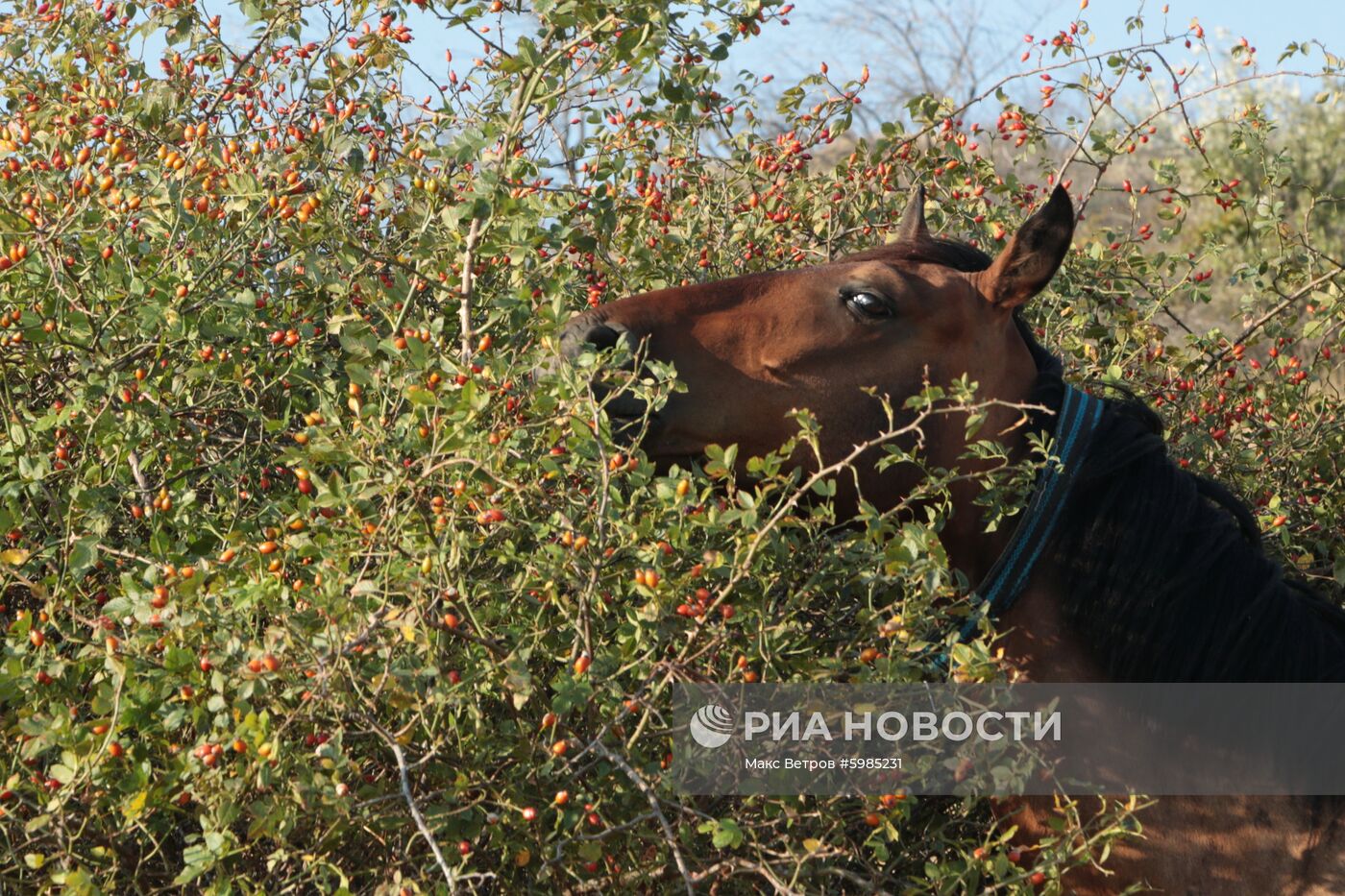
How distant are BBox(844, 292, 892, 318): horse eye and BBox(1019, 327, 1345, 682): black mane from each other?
20.3 inches

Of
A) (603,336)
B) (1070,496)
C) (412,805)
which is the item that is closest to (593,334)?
(603,336)

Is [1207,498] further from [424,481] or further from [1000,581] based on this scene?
[424,481]

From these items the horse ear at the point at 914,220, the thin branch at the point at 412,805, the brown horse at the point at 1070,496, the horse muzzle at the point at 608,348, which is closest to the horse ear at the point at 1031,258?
the brown horse at the point at 1070,496

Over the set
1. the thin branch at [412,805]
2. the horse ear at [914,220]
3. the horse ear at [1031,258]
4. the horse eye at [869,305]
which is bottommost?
the thin branch at [412,805]

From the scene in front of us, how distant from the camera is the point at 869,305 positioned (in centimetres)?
304

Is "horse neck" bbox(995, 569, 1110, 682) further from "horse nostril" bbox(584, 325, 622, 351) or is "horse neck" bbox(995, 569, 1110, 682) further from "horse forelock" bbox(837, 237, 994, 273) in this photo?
"horse nostril" bbox(584, 325, 622, 351)

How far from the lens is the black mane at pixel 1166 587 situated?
280 cm

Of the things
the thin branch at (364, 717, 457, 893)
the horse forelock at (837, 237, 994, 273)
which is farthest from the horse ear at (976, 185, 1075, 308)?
the thin branch at (364, 717, 457, 893)

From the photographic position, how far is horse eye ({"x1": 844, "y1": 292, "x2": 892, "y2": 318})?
3.04 m

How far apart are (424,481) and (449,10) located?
114 centimetres

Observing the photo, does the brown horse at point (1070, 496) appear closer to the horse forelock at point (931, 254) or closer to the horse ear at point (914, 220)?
the horse forelock at point (931, 254)

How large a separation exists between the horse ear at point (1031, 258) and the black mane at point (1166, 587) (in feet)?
1.22

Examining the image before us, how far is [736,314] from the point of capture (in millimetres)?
3018

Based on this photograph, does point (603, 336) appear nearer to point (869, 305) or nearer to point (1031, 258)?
point (869, 305)
